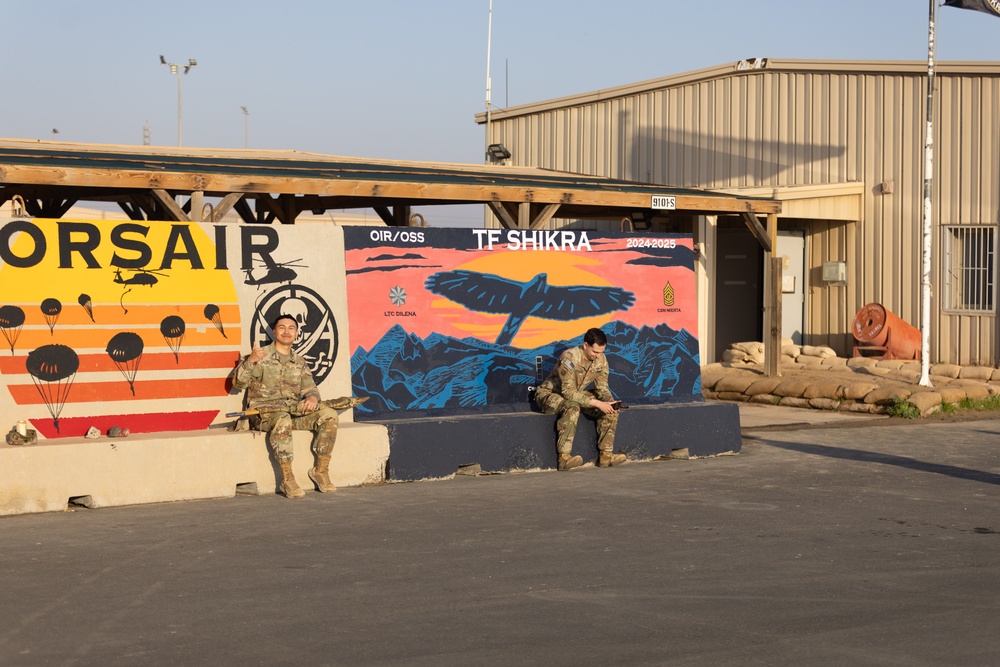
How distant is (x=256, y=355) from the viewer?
11.4 metres

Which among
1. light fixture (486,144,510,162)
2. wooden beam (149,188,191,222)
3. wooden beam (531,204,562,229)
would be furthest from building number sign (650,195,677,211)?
light fixture (486,144,510,162)

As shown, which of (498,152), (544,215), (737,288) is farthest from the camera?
(498,152)

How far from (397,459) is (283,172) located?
331 centimetres

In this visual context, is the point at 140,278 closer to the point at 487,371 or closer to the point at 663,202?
the point at 487,371

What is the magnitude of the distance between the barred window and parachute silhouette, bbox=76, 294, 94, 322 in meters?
16.0

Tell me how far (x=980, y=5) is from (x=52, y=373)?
14.9 metres

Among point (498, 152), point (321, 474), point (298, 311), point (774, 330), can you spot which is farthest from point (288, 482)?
point (498, 152)

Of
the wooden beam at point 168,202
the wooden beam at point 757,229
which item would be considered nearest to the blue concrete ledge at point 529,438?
the wooden beam at point 168,202

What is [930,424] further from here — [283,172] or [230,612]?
[230,612]

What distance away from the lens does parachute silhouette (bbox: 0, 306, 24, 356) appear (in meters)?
10.7

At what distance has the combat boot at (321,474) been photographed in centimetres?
1138

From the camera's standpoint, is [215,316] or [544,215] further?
[544,215]

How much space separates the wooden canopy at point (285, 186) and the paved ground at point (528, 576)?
3.18 m

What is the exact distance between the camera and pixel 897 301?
23000 millimetres
